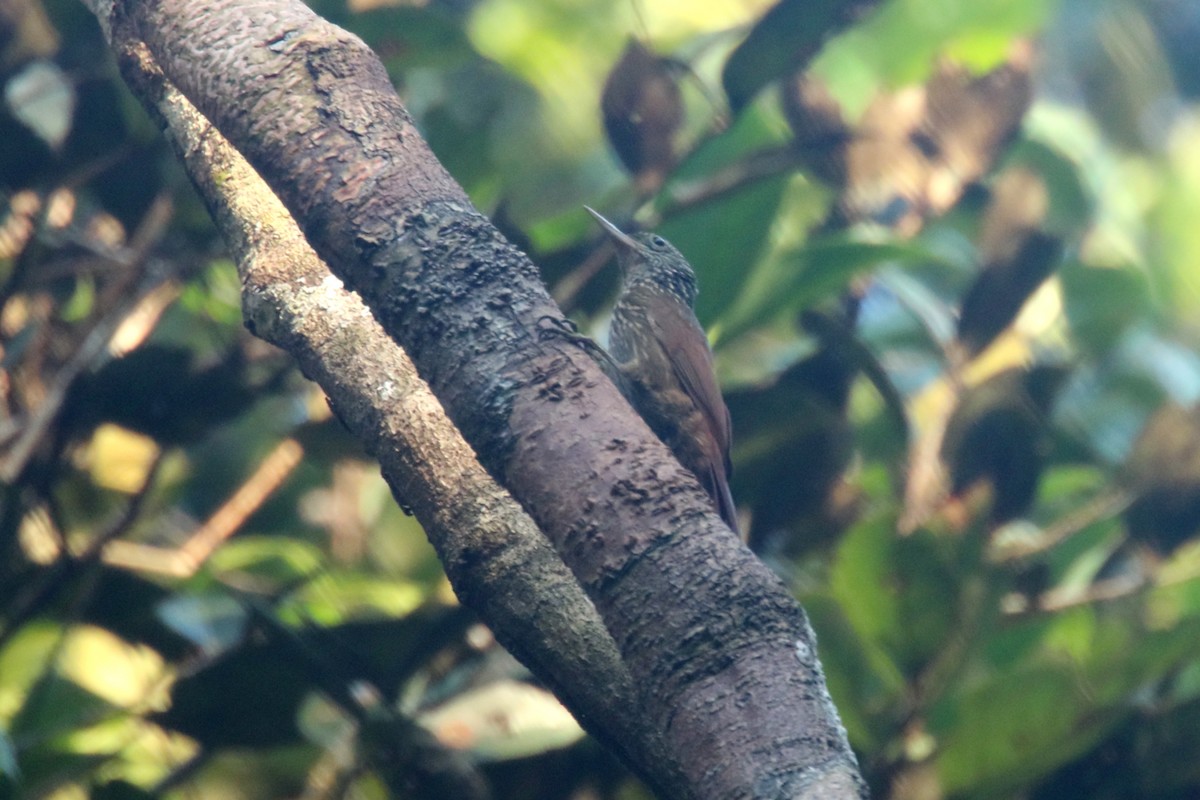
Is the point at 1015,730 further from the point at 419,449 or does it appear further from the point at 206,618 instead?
the point at 206,618

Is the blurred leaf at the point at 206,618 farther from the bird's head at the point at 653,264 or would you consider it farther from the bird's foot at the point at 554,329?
the bird's foot at the point at 554,329

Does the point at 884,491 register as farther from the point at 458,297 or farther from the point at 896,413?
the point at 458,297

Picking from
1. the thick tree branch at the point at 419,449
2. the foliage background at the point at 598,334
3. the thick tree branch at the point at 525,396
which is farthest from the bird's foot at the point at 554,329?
the foliage background at the point at 598,334

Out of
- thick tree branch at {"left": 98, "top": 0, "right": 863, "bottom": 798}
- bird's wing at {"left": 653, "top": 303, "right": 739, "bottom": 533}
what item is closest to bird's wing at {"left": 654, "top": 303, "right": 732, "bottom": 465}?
bird's wing at {"left": 653, "top": 303, "right": 739, "bottom": 533}

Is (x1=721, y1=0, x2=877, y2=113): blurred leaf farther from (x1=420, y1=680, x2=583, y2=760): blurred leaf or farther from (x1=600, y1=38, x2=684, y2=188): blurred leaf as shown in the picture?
(x1=420, y1=680, x2=583, y2=760): blurred leaf

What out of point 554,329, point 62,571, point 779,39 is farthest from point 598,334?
point 554,329
